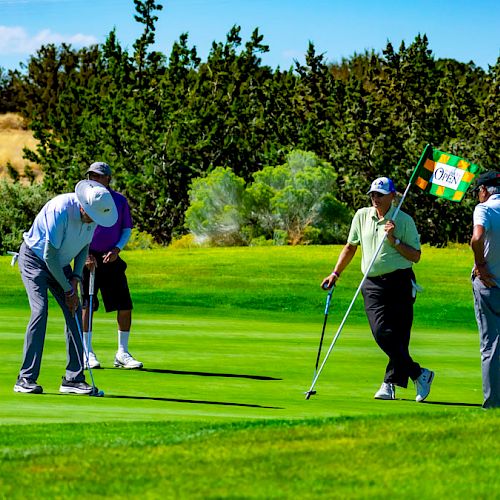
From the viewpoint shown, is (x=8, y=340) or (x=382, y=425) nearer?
(x=382, y=425)

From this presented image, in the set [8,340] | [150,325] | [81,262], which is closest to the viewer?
[81,262]

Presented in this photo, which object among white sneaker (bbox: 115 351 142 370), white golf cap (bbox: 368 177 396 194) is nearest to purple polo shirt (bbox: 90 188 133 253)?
white sneaker (bbox: 115 351 142 370)

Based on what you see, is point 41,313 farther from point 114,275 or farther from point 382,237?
point 382,237

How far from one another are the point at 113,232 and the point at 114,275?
493 millimetres

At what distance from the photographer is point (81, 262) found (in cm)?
1103

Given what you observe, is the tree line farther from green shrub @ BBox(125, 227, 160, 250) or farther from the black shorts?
the black shorts

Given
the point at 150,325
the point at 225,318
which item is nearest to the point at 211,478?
the point at 150,325

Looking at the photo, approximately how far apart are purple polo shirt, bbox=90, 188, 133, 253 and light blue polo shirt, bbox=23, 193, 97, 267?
2286 mm

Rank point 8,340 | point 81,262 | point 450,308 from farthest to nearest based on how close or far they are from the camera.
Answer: point 450,308 < point 8,340 < point 81,262

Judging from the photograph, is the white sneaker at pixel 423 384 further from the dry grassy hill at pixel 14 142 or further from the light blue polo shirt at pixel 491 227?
the dry grassy hill at pixel 14 142

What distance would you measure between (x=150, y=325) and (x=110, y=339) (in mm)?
2058

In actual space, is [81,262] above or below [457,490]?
above

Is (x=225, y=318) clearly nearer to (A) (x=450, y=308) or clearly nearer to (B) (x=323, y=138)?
(A) (x=450, y=308)

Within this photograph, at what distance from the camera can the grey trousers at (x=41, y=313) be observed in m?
10.8
